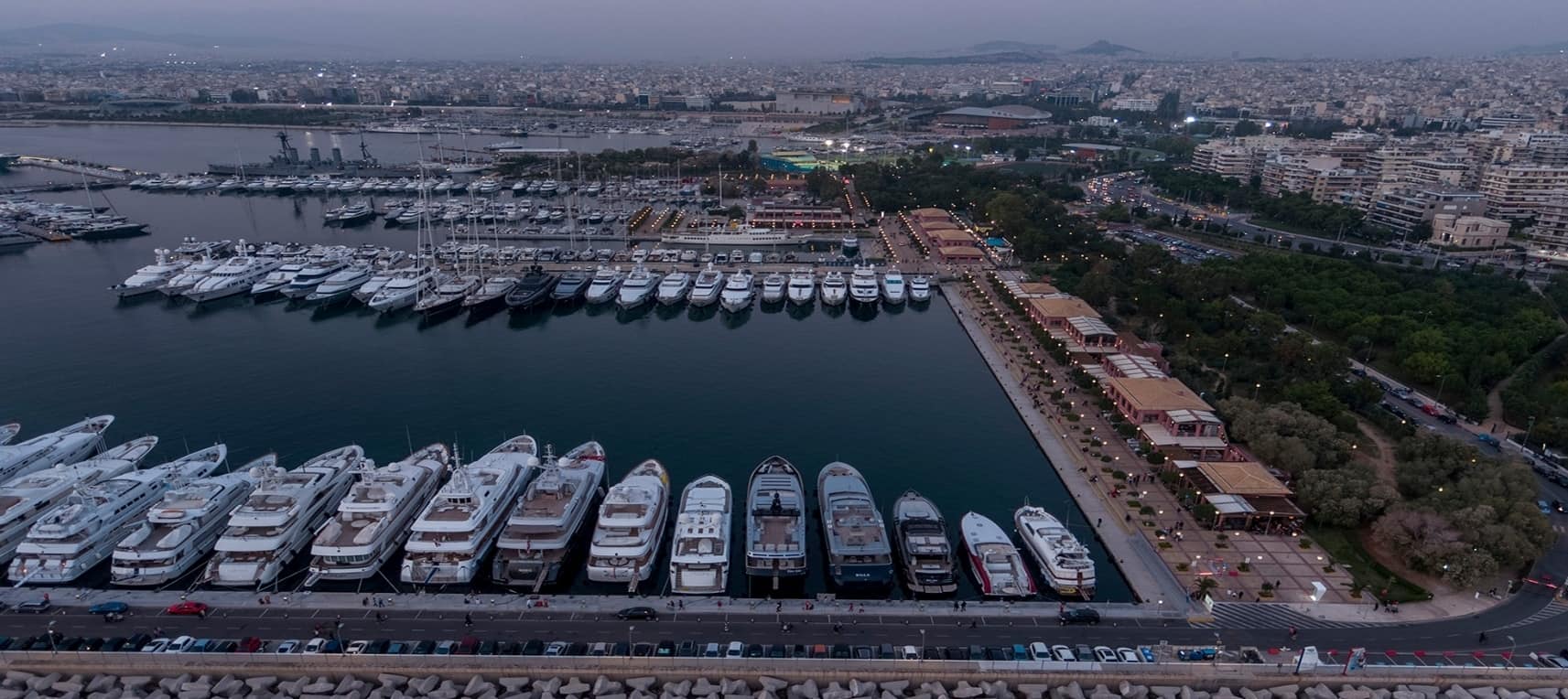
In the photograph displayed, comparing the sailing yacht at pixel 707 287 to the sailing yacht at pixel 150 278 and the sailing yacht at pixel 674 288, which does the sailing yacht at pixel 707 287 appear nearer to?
the sailing yacht at pixel 674 288

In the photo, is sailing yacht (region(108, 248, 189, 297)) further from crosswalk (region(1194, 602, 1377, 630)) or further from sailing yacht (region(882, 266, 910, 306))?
crosswalk (region(1194, 602, 1377, 630))

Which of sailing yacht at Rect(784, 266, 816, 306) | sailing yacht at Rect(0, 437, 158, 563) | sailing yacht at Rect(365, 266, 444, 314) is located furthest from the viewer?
sailing yacht at Rect(784, 266, 816, 306)

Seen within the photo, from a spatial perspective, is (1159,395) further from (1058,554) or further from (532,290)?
(532,290)

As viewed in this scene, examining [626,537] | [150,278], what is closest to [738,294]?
[626,537]

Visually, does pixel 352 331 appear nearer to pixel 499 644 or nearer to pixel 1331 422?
pixel 499 644

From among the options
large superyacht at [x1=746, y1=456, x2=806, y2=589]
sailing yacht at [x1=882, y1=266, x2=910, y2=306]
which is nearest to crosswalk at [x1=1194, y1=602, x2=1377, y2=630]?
large superyacht at [x1=746, y1=456, x2=806, y2=589]

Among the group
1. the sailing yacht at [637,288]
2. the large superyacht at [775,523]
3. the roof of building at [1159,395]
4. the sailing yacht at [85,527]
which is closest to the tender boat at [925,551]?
the large superyacht at [775,523]
